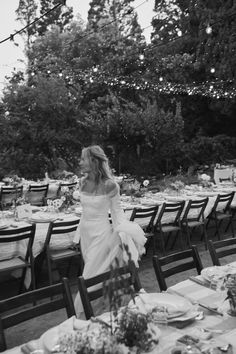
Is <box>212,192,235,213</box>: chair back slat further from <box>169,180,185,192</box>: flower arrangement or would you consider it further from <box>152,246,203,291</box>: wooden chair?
<box>152,246,203,291</box>: wooden chair

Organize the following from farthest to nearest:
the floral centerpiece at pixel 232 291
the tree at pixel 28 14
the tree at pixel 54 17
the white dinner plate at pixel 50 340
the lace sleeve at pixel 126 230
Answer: the tree at pixel 54 17, the tree at pixel 28 14, the lace sleeve at pixel 126 230, the floral centerpiece at pixel 232 291, the white dinner plate at pixel 50 340

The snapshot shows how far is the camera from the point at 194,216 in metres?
7.28

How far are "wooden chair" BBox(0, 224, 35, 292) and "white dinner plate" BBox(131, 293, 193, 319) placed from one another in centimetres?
246

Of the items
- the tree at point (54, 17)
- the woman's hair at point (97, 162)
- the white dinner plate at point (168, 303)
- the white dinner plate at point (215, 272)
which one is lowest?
the white dinner plate at point (215, 272)

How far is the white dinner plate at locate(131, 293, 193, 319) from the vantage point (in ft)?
7.66

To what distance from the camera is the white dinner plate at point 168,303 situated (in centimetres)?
233

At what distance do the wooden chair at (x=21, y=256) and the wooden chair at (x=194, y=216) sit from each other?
2866mm

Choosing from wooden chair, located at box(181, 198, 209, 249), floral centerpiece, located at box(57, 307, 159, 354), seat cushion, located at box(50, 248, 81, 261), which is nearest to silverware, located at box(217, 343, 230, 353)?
floral centerpiece, located at box(57, 307, 159, 354)

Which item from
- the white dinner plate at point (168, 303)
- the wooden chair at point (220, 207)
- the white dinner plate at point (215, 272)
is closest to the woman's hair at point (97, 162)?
the white dinner plate at point (215, 272)

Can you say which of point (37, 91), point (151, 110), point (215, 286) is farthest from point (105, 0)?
point (215, 286)

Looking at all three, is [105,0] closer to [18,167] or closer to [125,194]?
[18,167]

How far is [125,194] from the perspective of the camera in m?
7.72

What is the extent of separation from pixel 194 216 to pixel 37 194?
4575 millimetres

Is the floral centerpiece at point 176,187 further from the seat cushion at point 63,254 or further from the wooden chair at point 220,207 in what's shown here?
the seat cushion at point 63,254
